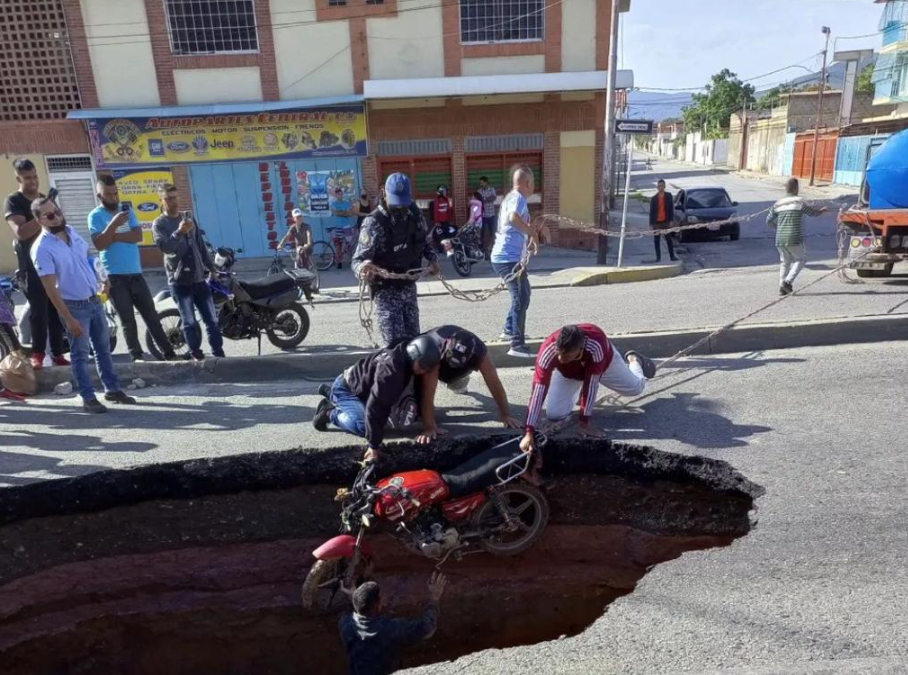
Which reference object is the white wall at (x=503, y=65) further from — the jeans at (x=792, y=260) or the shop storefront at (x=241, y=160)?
the jeans at (x=792, y=260)

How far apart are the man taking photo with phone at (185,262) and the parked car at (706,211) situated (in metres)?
12.0

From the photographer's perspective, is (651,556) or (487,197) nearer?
(651,556)

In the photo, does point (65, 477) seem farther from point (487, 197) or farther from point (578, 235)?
point (578, 235)

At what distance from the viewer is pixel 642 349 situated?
677cm

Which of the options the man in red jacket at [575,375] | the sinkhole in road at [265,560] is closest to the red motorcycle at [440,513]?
the man in red jacket at [575,375]

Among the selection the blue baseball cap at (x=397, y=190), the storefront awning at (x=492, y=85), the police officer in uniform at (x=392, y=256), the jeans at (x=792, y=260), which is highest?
the storefront awning at (x=492, y=85)

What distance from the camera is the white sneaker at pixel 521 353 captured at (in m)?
6.66

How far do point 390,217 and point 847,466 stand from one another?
12.0ft

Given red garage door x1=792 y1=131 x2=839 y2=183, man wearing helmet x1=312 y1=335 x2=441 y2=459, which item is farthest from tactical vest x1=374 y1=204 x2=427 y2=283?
red garage door x1=792 y1=131 x2=839 y2=183

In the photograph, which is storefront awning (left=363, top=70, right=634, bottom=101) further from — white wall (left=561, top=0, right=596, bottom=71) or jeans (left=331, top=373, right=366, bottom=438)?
jeans (left=331, top=373, right=366, bottom=438)

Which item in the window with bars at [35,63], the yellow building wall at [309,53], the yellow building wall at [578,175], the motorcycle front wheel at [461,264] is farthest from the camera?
the yellow building wall at [578,175]

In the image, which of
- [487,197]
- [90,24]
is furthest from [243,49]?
[487,197]

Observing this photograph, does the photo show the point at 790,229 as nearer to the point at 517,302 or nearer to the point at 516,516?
the point at 517,302

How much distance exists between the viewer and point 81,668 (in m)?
4.59
